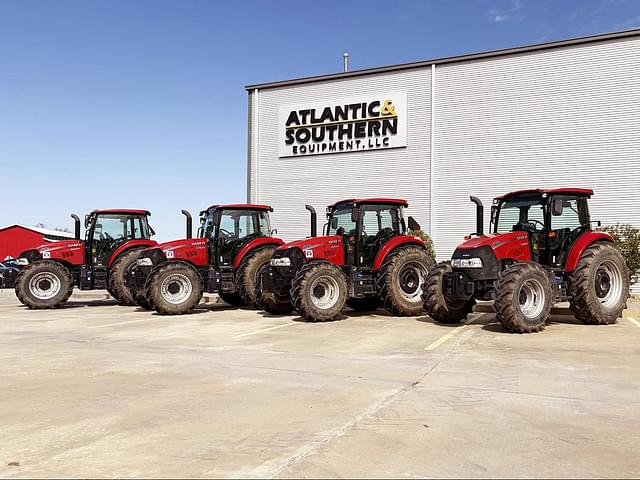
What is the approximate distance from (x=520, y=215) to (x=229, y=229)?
6.97 meters

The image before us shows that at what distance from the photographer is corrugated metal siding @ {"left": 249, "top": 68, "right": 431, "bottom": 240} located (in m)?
24.1

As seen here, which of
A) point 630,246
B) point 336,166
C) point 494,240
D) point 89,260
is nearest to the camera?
point 494,240

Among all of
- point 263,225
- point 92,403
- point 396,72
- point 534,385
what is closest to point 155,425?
point 92,403

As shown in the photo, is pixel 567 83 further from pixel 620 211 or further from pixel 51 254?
pixel 51 254

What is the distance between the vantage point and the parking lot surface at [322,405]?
4.14m

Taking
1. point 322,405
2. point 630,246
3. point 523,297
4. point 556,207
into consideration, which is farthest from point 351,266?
point 630,246

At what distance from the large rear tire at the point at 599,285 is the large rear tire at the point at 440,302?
1.94 metres

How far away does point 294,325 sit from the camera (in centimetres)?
1216

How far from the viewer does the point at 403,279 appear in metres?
13.7

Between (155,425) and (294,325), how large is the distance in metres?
7.16

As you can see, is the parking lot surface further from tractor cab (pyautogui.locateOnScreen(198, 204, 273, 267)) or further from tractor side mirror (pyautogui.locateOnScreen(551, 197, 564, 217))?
tractor cab (pyautogui.locateOnScreen(198, 204, 273, 267))

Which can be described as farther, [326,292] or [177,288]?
[177,288]

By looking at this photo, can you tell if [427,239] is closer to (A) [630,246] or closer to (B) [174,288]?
(A) [630,246]

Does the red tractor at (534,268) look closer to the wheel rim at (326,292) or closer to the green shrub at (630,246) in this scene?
the wheel rim at (326,292)
